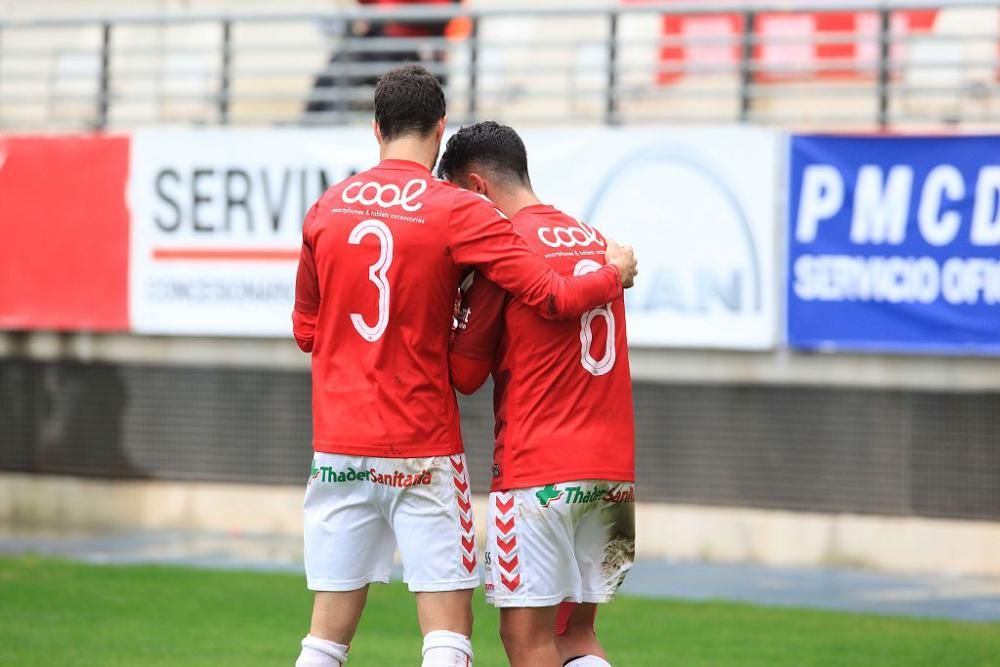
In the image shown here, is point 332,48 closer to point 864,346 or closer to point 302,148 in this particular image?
point 302,148

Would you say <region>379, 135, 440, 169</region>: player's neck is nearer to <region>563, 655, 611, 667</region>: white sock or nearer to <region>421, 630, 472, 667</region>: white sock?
<region>421, 630, 472, 667</region>: white sock

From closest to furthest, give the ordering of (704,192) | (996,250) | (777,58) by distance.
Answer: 1. (996,250)
2. (704,192)
3. (777,58)

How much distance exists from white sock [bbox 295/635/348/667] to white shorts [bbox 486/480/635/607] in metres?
0.54

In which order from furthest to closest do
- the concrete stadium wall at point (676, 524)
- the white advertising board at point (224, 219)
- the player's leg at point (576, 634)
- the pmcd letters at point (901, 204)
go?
the white advertising board at point (224, 219), the concrete stadium wall at point (676, 524), the pmcd letters at point (901, 204), the player's leg at point (576, 634)

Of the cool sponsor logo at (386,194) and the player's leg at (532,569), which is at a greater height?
the cool sponsor logo at (386,194)

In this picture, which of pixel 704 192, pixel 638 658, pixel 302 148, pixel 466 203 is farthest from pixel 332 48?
Answer: pixel 466 203

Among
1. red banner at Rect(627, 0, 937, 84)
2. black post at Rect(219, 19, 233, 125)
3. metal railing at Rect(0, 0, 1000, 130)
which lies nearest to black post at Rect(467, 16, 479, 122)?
metal railing at Rect(0, 0, 1000, 130)

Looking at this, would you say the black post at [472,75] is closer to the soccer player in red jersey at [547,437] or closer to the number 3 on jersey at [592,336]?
the soccer player in red jersey at [547,437]

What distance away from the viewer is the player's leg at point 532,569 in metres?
5.50

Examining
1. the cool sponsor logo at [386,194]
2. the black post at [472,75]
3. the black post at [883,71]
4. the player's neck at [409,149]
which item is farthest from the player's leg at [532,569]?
the black post at [472,75]

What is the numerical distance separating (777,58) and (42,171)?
700 centimetres

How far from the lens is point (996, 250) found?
11383 mm

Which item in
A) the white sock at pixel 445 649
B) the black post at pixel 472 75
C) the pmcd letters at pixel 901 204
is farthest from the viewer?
the black post at pixel 472 75

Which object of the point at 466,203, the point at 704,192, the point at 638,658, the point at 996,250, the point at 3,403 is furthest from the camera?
the point at 3,403
